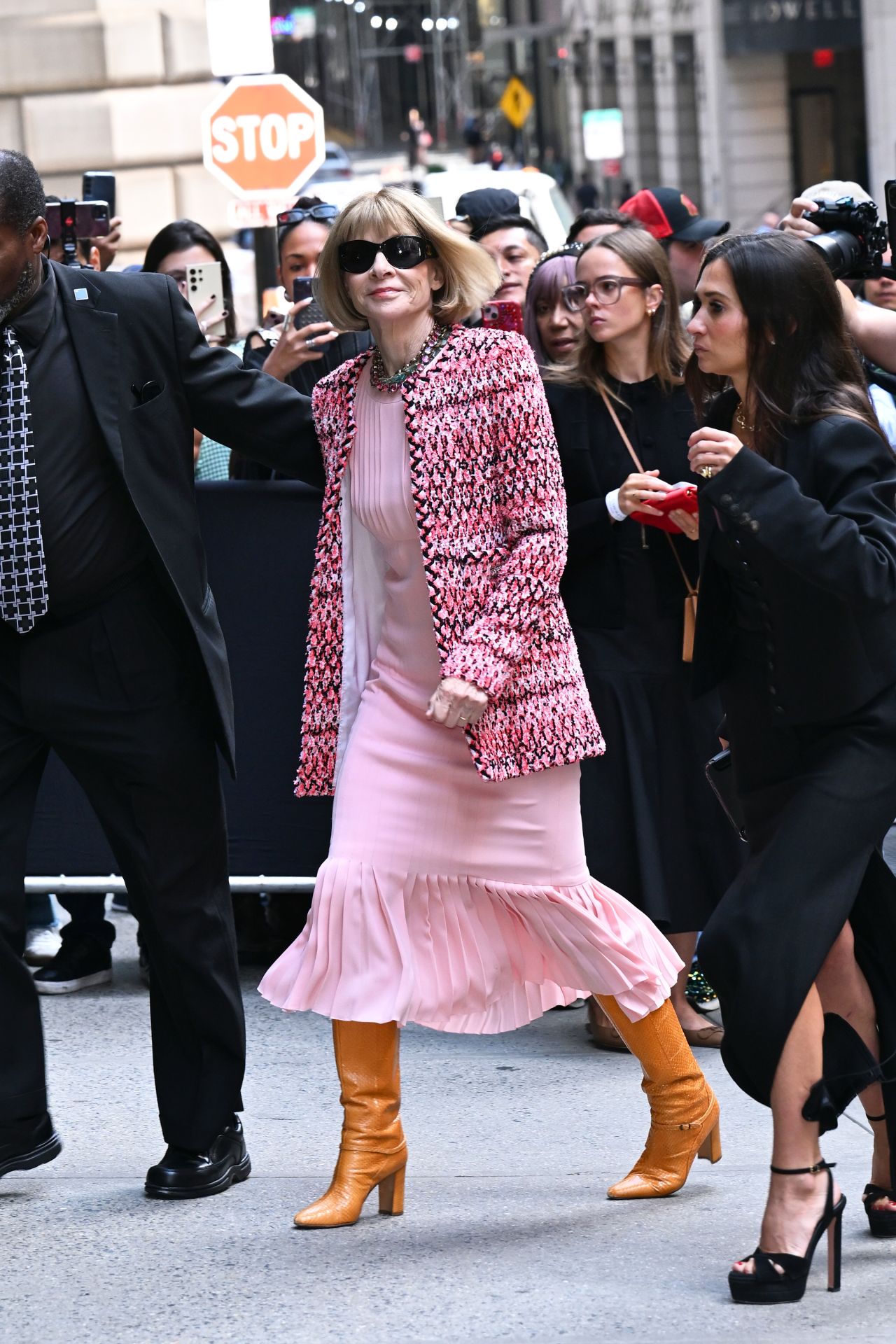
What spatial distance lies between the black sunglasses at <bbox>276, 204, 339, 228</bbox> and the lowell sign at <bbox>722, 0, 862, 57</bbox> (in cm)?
3172

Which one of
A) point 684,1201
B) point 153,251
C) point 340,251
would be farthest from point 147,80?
point 684,1201

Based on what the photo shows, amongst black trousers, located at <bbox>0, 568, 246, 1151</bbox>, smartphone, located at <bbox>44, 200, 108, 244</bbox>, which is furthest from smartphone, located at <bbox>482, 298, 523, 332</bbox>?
black trousers, located at <bbox>0, 568, 246, 1151</bbox>

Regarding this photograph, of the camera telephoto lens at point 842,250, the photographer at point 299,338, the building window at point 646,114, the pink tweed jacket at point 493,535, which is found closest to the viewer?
the pink tweed jacket at point 493,535

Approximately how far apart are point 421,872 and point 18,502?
112 cm

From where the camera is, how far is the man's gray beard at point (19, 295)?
163 inches

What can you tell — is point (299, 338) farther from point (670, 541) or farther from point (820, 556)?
point (820, 556)

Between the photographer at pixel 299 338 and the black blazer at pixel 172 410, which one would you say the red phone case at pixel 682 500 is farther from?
the photographer at pixel 299 338

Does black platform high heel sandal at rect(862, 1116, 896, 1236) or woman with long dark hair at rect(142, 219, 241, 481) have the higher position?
woman with long dark hair at rect(142, 219, 241, 481)

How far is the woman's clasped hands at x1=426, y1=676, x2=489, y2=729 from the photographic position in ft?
13.2

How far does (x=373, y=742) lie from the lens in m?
4.22

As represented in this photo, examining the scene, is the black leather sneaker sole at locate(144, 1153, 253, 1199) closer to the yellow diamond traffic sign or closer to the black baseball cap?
the black baseball cap

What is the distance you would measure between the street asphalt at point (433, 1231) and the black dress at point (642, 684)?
0.53 meters

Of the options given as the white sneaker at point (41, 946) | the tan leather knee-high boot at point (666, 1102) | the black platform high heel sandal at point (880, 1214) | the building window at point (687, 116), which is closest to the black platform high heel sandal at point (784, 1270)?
the black platform high heel sandal at point (880, 1214)

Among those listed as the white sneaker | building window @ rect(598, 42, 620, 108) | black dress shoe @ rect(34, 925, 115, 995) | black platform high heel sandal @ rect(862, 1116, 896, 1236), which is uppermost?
building window @ rect(598, 42, 620, 108)
